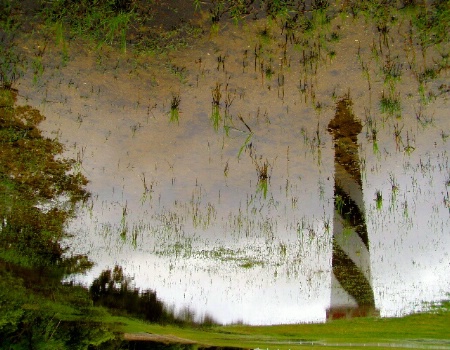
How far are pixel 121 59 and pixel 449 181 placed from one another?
16.9 ft

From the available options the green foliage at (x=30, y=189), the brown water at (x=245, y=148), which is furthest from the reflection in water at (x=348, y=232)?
the green foliage at (x=30, y=189)

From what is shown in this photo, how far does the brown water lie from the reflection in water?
0.30ft

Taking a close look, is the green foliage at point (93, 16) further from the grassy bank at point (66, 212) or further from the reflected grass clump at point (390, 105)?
the reflected grass clump at point (390, 105)

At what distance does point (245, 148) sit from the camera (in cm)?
507

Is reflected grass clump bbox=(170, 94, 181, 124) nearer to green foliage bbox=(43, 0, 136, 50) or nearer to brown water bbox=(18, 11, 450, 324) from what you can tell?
brown water bbox=(18, 11, 450, 324)

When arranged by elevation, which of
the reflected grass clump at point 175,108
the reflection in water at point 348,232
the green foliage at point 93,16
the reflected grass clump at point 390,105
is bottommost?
the reflection in water at point 348,232

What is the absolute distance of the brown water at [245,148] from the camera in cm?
384

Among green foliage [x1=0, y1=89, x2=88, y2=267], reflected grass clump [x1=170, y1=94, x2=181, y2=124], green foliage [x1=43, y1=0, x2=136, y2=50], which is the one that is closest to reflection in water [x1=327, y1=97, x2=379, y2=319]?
reflected grass clump [x1=170, y1=94, x2=181, y2=124]

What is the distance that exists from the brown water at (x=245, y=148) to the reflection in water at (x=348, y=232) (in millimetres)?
91

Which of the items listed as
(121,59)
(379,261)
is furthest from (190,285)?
(121,59)

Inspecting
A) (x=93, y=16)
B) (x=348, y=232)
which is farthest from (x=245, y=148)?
(x=348, y=232)

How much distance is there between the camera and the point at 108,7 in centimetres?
318

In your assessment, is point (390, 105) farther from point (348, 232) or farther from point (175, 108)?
point (348, 232)

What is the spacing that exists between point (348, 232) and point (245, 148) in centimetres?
350
